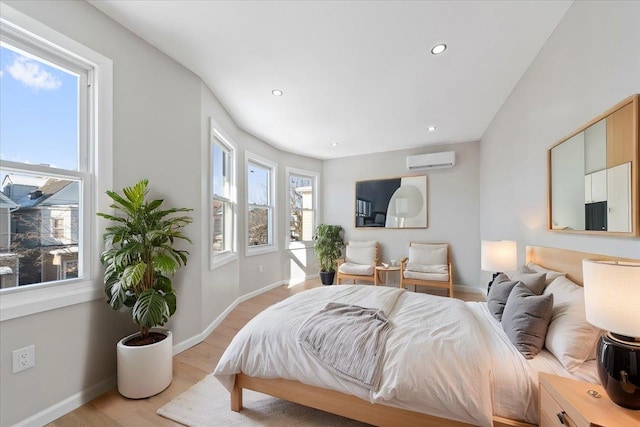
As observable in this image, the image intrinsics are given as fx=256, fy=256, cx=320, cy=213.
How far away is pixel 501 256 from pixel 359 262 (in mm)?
2611

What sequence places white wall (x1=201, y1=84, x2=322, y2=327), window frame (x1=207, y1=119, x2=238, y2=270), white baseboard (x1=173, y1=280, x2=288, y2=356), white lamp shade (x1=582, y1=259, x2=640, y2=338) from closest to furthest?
white lamp shade (x1=582, y1=259, x2=640, y2=338) < white baseboard (x1=173, y1=280, x2=288, y2=356) < white wall (x1=201, y1=84, x2=322, y2=327) < window frame (x1=207, y1=119, x2=238, y2=270)

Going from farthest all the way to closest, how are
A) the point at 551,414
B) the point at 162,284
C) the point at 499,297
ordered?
the point at 162,284 < the point at 499,297 < the point at 551,414

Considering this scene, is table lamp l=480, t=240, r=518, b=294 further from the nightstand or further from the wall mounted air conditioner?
the wall mounted air conditioner

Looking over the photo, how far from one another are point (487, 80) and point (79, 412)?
426cm

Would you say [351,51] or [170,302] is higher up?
[351,51]

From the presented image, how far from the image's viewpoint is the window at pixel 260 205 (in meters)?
4.29

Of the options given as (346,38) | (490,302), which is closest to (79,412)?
→ (490,302)

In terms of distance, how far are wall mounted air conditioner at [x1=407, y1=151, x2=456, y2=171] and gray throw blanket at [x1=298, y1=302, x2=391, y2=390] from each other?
3.50 m

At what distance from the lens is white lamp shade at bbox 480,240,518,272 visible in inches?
97.6

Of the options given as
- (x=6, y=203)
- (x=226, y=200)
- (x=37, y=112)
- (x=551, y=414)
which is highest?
(x=37, y=112)

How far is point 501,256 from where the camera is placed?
8.23ft

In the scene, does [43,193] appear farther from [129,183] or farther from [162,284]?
[162,284]

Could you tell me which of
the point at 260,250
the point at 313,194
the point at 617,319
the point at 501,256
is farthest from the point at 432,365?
the point at 313,194

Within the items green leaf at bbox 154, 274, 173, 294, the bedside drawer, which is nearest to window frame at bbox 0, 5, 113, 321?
green leaf at bbox 154, 274, 173, 294
